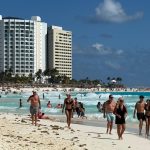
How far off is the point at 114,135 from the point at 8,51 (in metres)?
171

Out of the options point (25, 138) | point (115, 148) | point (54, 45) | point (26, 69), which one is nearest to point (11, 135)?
point (25, 138)

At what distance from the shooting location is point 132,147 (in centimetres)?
1438

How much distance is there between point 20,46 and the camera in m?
187

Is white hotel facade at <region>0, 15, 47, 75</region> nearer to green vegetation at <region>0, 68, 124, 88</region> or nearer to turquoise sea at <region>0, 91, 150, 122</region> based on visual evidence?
green vegetation at <region>0, 68, 124, 88</region>

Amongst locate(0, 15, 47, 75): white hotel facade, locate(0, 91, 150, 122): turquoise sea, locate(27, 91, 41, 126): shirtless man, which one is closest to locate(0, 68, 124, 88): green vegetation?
locate(0, 15, 47, 75): white hotel facade

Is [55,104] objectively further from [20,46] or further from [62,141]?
[20,46]

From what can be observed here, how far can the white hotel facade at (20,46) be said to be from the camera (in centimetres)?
18438

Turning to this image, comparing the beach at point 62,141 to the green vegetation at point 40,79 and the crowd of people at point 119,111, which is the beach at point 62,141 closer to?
the crowd of people at point 119,111

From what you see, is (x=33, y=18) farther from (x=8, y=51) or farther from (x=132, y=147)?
(x=132, y=147)

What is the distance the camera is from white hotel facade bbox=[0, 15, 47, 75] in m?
184

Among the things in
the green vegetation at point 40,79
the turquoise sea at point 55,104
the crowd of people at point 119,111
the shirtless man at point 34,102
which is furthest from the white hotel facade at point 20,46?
the crowd of people at point 119,111

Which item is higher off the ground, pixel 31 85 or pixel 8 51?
pixel 8 51

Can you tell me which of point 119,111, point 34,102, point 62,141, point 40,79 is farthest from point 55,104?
point 40,79

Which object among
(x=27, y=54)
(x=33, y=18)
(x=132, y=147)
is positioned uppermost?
(x=33, y=18)
